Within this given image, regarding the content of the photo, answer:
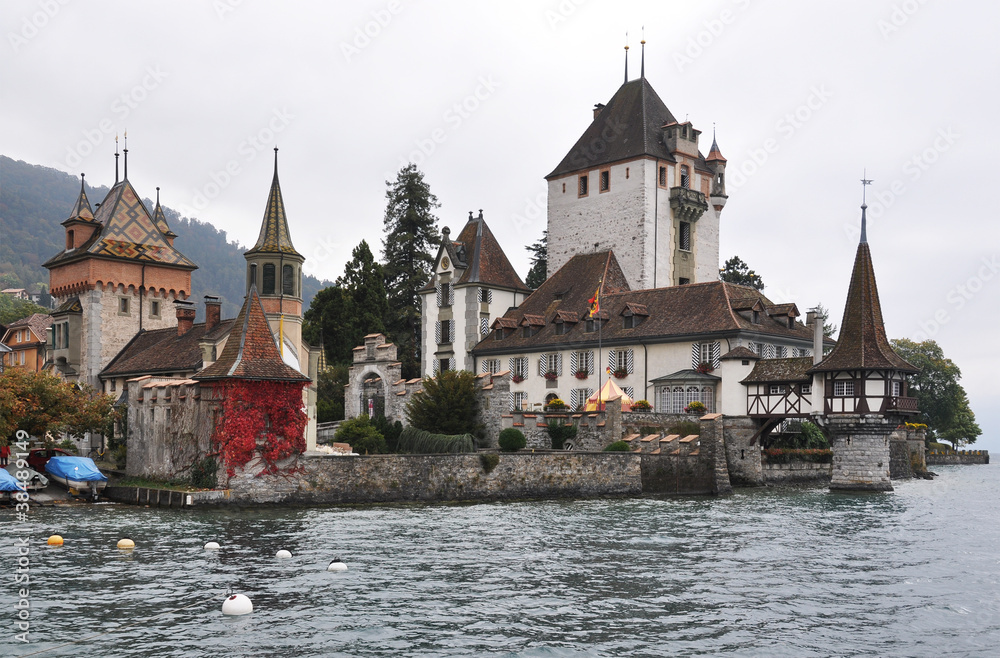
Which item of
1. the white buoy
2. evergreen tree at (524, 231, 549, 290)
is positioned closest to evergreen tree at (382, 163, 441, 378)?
evergreen tree at (524, 231, 549, 290)

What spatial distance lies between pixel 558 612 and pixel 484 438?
28.7 m

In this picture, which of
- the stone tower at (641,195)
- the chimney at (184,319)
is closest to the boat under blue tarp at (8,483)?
the chimney at (184,319)

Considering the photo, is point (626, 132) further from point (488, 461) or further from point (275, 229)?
point (488, 461)

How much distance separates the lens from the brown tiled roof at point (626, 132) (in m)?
67.9

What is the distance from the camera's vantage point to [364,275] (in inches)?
2923

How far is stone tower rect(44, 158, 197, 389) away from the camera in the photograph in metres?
56.0

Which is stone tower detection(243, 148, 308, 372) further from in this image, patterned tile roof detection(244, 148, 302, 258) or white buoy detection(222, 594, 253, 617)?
white buoy detection(222, 594, 253, 617)

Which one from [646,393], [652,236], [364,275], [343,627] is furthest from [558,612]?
[364,275]

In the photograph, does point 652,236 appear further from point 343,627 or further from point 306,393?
point 343,627

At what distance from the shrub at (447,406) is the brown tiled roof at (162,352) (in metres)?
9.31

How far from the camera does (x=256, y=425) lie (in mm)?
36000

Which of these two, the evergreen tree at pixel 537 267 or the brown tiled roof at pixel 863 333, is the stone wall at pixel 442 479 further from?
the evergreen tree at pixel 537 267

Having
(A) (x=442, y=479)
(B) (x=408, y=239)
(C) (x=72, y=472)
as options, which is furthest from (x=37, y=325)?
(A) (x=442, y=479)

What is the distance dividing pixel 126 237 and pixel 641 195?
3085 centimetres
